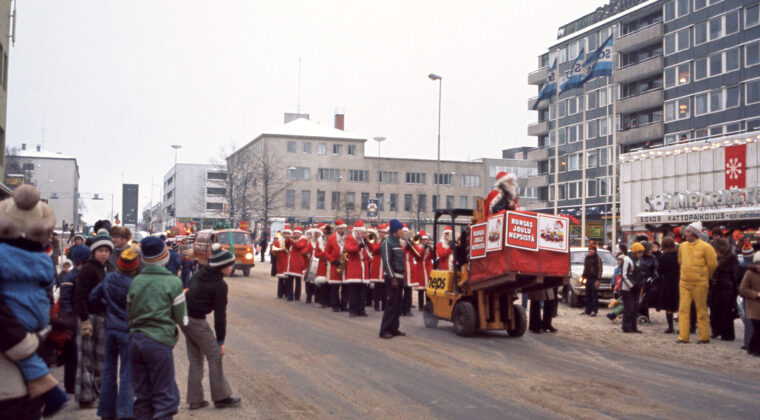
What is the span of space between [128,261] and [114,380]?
3.83ft

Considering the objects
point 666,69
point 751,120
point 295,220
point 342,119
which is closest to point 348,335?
point 751,120

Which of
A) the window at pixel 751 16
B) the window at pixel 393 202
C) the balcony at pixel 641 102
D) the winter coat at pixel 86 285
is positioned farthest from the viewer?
the window at pixel 393 202

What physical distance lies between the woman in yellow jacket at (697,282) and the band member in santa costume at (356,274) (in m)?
7.28

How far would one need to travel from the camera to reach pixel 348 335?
1352cm

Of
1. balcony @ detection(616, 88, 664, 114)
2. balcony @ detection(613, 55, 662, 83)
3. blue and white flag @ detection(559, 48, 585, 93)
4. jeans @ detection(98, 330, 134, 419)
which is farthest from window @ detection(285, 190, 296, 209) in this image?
jeans @ detection(98, 330, 134, 419)

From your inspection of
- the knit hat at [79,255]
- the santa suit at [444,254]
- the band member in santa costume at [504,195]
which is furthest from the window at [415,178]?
the knit hat at [79,255]

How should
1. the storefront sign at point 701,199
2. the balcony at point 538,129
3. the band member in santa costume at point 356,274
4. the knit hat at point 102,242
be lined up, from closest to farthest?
1. the knit hat at point 102,242
2. the band member in santa costume at point 356,274
3. the storefront sign at point 701,199
4. the balcony at point 538,129

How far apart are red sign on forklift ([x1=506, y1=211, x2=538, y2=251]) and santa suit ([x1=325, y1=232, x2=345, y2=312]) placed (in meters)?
7.07

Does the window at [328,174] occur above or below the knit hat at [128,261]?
above

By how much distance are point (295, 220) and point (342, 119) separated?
19110 millimetres

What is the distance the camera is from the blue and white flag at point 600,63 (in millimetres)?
34312

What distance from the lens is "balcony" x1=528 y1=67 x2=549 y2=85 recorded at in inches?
2778

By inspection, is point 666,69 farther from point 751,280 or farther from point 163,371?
point 163,371

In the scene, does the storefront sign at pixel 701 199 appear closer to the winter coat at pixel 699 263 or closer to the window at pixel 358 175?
the winter coat at pixel 699 263
